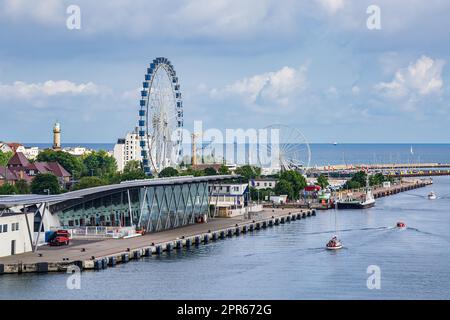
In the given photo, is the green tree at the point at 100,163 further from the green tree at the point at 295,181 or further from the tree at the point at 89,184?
the tree at the point at 89,184

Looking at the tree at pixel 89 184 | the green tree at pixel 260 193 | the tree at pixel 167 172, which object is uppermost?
the tree at pixel 167 172

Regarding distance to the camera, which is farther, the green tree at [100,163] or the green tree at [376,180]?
the green tree at [100,163]

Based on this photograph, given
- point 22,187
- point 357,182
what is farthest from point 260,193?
point 357,182

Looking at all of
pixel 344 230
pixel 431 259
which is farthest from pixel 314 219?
pixel 431 259

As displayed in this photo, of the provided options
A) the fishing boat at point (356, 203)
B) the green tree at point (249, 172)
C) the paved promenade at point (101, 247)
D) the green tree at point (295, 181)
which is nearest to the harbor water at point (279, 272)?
the paved promenade at point (101, 247)

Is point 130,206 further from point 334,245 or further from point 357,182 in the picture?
point 357,182

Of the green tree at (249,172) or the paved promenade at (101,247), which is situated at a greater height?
the green tree at (249,172)
